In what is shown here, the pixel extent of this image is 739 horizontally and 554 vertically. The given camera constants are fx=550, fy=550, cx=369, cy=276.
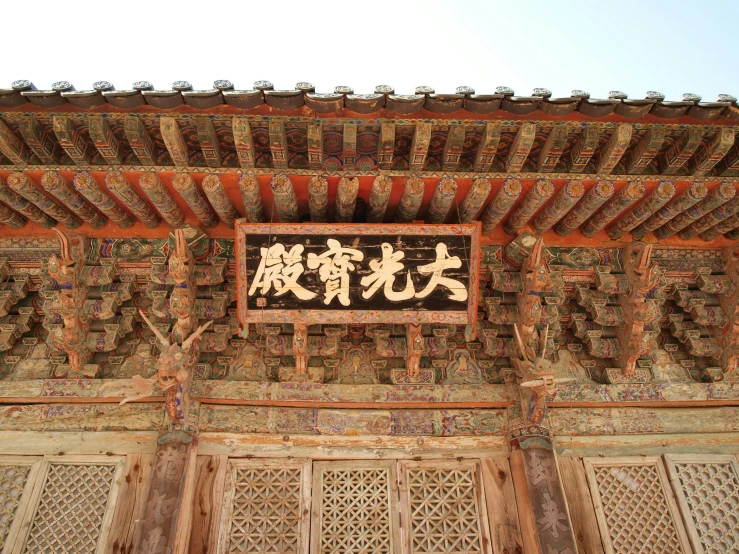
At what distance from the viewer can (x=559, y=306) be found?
6.16m

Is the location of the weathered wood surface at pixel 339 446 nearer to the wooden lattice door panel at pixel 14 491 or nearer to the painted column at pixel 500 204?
the wooden lattice door panel at pixel 14 491

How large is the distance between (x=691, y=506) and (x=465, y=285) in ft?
10.7

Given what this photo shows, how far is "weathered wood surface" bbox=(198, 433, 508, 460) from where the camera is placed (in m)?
5.68

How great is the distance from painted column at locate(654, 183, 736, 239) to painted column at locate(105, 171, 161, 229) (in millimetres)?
5479

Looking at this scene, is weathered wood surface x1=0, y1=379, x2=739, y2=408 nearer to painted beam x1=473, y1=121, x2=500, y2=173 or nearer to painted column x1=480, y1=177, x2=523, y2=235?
painted column x1=480, y1=177, x2=523, y2=235

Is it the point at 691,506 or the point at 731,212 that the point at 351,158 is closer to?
→ the point at 731,212

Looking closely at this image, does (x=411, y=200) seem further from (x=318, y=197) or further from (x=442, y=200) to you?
(x=318, y=197)

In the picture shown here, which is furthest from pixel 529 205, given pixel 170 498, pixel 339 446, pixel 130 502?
pixel 130 502

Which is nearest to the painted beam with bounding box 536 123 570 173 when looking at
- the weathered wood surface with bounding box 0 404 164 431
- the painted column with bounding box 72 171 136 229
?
the painted column with bounding box 72 171 136 229

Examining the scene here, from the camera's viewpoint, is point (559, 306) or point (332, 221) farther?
point (559, 306)

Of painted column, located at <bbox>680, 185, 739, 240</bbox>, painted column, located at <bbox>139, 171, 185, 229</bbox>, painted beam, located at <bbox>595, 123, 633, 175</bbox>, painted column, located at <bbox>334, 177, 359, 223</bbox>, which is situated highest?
painted beam, located at <bbox>595, 123, 633, 175</bbox>

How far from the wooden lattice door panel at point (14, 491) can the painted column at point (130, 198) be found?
2674 mm

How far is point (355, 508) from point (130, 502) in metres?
2.22

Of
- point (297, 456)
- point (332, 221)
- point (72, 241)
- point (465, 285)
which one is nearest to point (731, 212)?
point (465, 285)
